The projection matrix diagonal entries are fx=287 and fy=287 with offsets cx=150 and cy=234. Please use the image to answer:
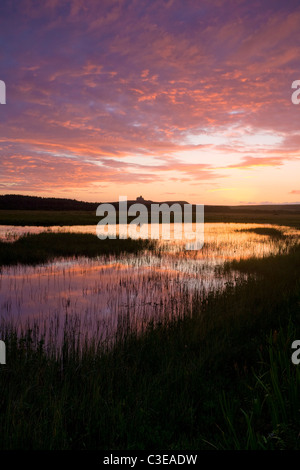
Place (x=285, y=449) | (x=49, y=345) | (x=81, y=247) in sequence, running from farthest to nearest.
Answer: (x=81, y=247) → (x=49, y=345) → (x=285, y=449)

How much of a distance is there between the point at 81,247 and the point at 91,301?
1281 centimetres

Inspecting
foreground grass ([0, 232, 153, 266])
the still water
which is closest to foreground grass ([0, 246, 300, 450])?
the still water

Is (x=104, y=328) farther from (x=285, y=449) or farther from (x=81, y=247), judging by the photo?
(x=81, y=247)

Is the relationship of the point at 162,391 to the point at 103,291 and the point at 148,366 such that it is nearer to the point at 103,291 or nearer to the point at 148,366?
the point at 148,366

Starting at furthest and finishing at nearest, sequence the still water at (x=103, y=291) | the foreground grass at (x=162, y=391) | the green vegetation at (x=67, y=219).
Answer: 1. the green vegetation at (x=67, y=219)
2. the still water at (x=103, y=291)
3. the foreground grass at (x=162, y=391)

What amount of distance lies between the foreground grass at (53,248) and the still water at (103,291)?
1636mm

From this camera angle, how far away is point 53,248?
883 inches

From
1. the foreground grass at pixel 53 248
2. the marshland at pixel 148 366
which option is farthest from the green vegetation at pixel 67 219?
the marshland at pixel 148 366

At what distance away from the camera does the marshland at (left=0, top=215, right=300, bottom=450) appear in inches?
146

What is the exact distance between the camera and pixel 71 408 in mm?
4227

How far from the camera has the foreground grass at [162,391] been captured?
363 cm

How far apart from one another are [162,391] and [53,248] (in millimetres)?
19469

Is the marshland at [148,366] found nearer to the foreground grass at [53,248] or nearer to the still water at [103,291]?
the still water at [103,291]
